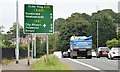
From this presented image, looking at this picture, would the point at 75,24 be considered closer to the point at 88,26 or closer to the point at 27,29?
the point at 88,26

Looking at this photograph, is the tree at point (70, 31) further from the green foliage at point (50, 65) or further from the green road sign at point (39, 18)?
the green foliage at point (50, 65)

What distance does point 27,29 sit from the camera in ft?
93.0

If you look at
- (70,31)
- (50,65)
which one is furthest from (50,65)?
(70,31)

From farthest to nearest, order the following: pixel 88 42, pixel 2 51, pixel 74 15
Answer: pixel 74 15
pixel 88 42
pixel 2 51

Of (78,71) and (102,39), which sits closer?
(78,71)

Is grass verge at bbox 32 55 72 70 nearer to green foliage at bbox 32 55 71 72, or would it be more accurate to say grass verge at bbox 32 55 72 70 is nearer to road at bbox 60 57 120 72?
green foliage at bbox 32 55 71 72

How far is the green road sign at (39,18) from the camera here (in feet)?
91.2

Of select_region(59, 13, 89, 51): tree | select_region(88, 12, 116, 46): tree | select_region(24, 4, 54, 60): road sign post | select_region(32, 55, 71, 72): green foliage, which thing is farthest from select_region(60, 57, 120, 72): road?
select_region(59, 13, 89, 51): tree

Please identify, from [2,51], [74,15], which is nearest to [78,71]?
[2,51]

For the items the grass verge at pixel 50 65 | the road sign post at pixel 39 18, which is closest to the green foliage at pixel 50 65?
the grass verge at pixel 50 65

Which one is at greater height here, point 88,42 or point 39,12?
point 39,12

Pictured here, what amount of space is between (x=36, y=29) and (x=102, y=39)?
236 feet

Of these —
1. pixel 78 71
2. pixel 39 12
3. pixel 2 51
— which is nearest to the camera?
pixel 78 71

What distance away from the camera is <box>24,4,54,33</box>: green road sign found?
27.8 metres
